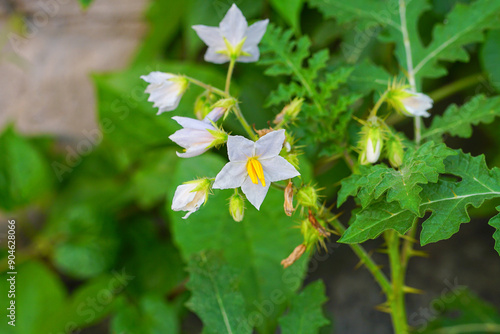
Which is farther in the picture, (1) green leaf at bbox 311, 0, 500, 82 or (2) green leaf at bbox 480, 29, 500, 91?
(2) green leaf at bbox 480, 29, 500, 91

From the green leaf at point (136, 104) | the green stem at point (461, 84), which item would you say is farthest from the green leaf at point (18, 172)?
the green stem at point (461, 84)

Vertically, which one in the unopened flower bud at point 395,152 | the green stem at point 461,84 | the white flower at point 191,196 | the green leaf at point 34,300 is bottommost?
the green leaf at point 34,300

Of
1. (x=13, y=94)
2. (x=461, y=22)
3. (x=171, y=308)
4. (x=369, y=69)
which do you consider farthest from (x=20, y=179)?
(x=461, y=22)

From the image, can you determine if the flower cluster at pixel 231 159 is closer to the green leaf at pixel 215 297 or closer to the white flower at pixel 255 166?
the white flower at pixel 255 166

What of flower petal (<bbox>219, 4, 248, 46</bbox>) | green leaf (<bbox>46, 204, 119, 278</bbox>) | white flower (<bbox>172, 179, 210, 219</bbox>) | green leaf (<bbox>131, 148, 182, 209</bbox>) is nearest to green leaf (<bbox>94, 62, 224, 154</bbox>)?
green leaf (<bbox>131, 148, 182, 209</bbox>)

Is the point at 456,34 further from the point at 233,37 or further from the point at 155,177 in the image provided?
the point at 155,177

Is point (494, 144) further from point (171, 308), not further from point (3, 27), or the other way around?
point (3, 27)

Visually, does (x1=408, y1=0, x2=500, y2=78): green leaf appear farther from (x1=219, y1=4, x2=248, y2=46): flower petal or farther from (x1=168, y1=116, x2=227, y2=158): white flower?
(x1=168, y1=116, x2=227, y2=158): white flower
